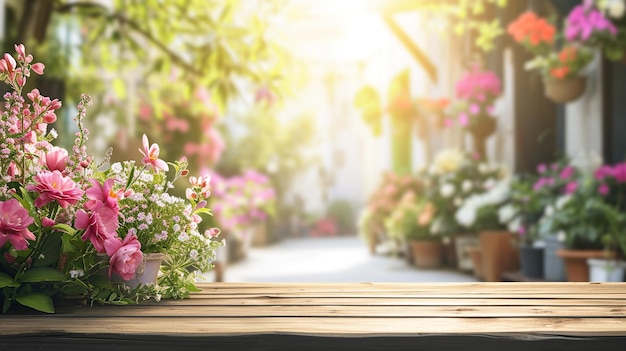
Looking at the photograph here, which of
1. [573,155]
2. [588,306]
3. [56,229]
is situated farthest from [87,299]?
[573,155]

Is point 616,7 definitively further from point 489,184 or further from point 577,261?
point 489,184

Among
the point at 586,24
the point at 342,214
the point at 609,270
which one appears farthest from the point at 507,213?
the point at 342,214

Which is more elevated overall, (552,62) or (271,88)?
(552,62)

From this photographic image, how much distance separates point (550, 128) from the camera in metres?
7.19

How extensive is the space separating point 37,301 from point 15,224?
0.55 ft

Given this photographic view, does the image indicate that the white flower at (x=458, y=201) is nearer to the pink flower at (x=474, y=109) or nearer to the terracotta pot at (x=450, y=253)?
the terracotta pot at (x=450, y=253)

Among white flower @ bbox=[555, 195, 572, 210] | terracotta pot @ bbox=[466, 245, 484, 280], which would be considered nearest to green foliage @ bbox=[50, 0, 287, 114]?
white flower @ bbox=[555, 195, 572, 210]

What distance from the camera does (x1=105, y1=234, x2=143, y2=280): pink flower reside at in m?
1.65

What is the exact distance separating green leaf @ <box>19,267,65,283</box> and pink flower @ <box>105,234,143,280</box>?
0.11 meters

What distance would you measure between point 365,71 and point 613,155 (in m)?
15.3

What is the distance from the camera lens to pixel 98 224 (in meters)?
1.61

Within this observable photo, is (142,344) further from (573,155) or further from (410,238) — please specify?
(410,238)

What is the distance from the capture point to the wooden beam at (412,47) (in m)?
9.57

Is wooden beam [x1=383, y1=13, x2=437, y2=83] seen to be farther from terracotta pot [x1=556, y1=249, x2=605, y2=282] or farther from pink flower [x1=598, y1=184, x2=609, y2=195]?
terracotta pot [x1=556, y1=249, x2=605, y2=282]
